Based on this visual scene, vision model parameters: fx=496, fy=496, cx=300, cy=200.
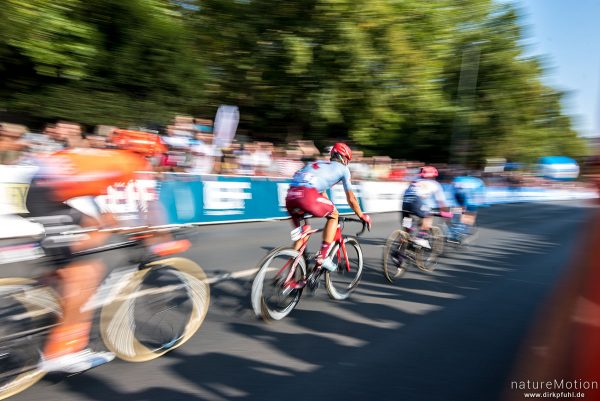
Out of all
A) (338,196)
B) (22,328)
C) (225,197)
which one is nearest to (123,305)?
(22,328)

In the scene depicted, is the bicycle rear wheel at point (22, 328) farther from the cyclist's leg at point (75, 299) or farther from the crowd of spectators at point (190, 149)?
the crowd of spectators at point (190, 149)

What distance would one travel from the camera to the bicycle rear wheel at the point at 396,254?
6879 mm

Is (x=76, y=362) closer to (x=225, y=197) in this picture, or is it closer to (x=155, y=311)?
(x=155, y=311)

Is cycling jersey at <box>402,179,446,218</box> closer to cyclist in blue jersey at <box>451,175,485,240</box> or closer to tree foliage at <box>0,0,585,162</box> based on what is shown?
cyclist in blue jersey at <box>451,175,485,240</box>

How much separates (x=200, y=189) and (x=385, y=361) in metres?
7.52

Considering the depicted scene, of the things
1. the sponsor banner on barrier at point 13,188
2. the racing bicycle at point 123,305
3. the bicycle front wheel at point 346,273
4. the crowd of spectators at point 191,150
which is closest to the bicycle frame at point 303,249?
the bicycle front wheel at point 346,273

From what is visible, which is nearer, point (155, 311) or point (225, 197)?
point (155, 311)

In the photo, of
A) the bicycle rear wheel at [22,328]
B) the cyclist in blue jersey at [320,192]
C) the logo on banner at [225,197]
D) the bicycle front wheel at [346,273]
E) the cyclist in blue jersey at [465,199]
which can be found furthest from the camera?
the logo on banner at [225,197]

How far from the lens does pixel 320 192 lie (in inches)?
203

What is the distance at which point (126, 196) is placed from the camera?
850 centimetres

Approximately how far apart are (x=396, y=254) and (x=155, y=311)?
4045 millimetres

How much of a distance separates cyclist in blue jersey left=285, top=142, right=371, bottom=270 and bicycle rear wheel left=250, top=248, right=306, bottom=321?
0.79 ft

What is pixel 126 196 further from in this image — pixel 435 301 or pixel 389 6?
pixel 389 6

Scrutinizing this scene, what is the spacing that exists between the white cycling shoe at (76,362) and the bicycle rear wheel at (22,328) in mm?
67
